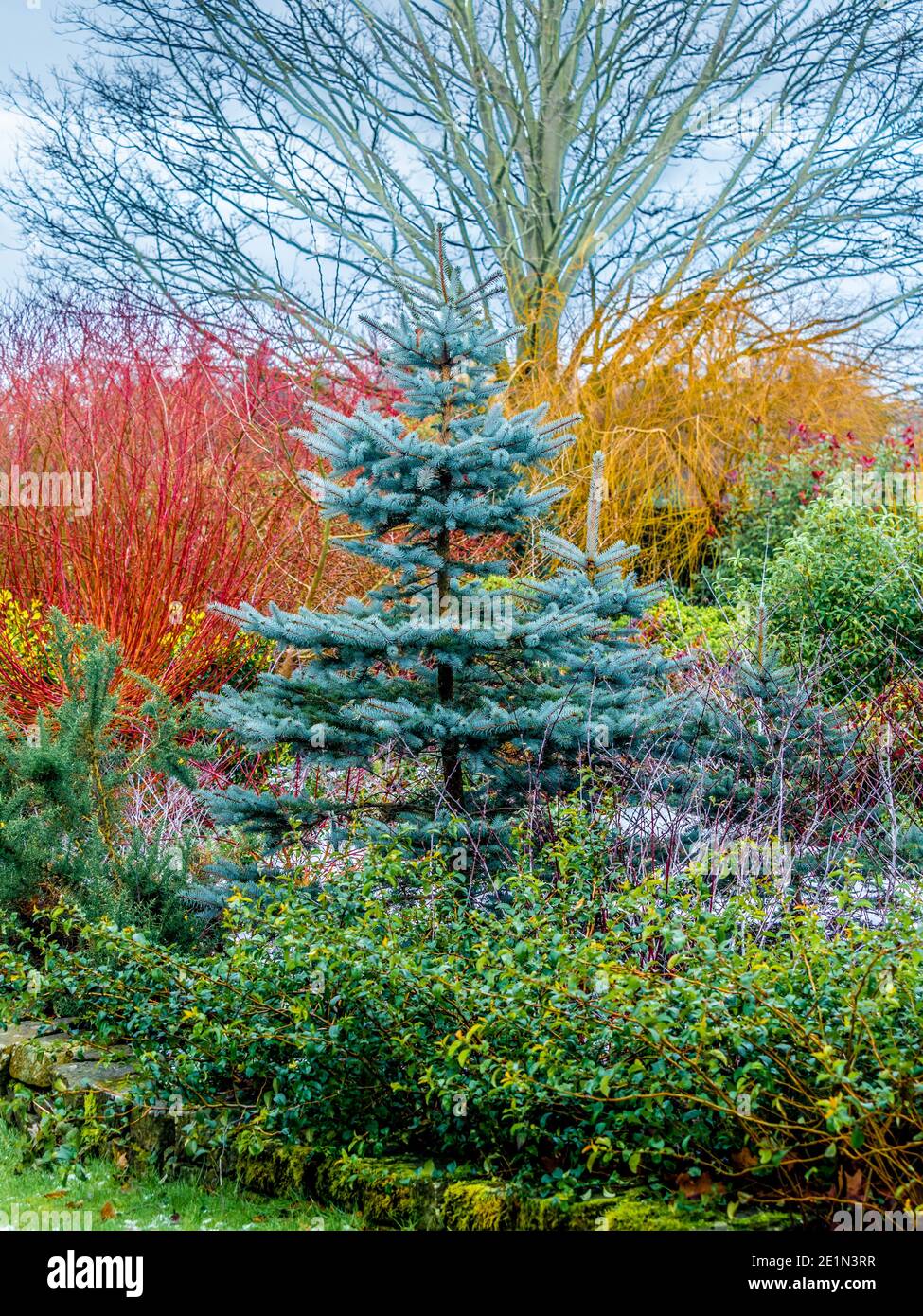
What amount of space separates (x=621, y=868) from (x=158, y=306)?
10384mm

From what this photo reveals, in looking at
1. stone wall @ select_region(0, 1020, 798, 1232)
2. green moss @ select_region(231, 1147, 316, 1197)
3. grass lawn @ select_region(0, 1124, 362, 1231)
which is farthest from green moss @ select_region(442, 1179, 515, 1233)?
green moss @ select_region(231, 1147, 316, 1197)

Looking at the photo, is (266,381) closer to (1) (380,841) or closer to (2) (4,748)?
(2) (4,748)

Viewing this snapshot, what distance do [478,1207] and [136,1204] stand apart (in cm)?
105

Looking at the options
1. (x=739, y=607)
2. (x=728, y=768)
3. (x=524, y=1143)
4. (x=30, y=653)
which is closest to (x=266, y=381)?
(x=30, y=653)

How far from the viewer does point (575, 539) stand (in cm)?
1041

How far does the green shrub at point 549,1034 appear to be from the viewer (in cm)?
275

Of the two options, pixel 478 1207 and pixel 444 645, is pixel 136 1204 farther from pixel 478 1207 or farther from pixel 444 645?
pixel 444 645

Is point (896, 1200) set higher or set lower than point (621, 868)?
lower

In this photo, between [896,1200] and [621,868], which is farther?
[621,868]

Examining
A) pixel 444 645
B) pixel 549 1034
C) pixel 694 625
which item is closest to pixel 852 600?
pixel 694 625

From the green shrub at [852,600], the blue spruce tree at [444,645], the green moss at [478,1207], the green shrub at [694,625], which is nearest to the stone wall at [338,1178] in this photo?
the green moss at [478,1207]

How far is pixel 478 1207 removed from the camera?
2.97m

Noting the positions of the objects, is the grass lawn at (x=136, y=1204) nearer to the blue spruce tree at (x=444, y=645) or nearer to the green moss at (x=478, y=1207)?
→ the green moss at (x=478, y=1207)

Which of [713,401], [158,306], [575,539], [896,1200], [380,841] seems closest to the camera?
[896,1200]
